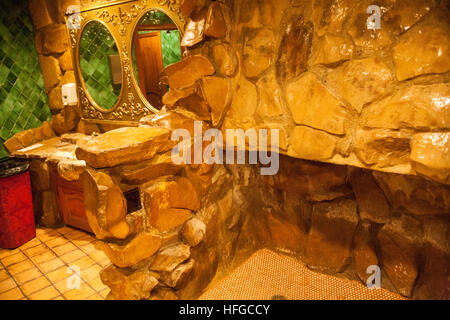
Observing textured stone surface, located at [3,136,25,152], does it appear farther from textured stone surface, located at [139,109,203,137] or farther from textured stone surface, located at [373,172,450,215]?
textured stone surface, located at [373,172,450,215]

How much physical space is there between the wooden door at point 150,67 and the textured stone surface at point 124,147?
160 cm

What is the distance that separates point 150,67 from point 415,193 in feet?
9.54

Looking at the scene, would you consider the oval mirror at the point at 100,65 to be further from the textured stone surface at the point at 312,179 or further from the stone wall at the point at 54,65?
the textured stone surface at the point at 312,179

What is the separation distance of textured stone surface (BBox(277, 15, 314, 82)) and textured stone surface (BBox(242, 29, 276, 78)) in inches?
3.0

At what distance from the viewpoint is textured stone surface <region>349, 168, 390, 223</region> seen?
2061 mm

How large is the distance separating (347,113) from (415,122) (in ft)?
1.10

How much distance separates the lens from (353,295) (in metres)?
2.08

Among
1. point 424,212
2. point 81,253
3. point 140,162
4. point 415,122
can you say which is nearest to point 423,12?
point 415,122

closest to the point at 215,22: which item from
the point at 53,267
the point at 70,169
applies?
the point at 70,169

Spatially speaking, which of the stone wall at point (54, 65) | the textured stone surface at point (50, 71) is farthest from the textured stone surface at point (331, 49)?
the textured stone surface at point (50, 71)

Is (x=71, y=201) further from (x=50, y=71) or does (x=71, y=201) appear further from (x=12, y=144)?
(x=50, y=71)

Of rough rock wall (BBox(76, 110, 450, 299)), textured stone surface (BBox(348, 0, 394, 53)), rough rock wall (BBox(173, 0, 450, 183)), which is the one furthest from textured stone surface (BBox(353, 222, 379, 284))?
textured stone surface (BBox(348, 0, 394, 53))

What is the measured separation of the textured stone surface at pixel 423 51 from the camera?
131 centimetres
